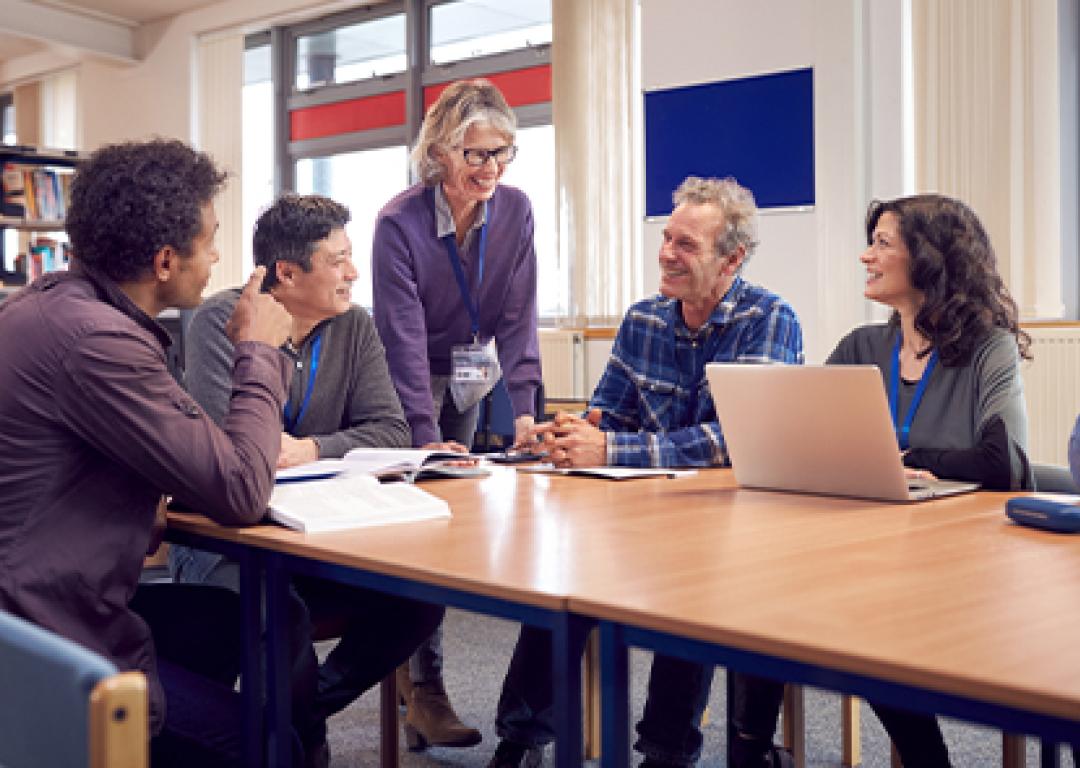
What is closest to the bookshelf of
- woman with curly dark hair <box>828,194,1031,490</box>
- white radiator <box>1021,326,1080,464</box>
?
white radiator <box>1021,326,1080,464</box>

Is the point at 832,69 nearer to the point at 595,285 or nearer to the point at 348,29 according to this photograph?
the point at 595,285

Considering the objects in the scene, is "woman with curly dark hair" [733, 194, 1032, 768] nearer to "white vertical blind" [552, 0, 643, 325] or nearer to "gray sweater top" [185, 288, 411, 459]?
"gray sweater top" [185, 288, 411, 459]

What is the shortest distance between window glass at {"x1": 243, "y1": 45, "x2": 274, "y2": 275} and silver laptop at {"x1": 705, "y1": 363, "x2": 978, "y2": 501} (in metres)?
6.32

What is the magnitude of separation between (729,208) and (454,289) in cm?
73

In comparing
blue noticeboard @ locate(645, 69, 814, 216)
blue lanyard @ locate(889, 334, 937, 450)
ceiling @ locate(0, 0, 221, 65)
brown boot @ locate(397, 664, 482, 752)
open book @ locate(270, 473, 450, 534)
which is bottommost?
brown boot @ locate(397, 664, 482, 752)

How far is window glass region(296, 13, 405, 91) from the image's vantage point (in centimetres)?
701

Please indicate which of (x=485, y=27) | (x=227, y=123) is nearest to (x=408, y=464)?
(x=485, y=27)

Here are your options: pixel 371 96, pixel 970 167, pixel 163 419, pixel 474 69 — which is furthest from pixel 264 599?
pixel 371 96

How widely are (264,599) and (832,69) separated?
142 inches

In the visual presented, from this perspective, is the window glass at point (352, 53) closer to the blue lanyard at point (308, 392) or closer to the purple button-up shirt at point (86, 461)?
the blue lanyard at point (308, 392)

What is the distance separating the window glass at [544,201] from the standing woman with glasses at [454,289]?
110 inches

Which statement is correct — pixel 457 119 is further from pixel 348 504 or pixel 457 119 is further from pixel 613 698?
pixel 613 698

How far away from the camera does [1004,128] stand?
4137 mm

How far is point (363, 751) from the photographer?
2.64 meters
